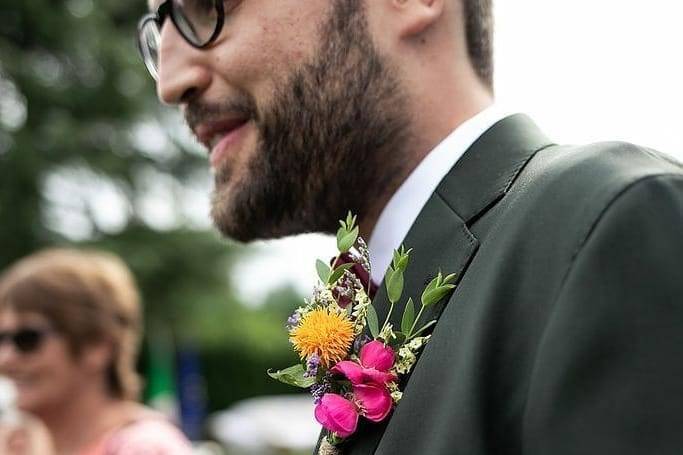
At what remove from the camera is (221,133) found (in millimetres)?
2070

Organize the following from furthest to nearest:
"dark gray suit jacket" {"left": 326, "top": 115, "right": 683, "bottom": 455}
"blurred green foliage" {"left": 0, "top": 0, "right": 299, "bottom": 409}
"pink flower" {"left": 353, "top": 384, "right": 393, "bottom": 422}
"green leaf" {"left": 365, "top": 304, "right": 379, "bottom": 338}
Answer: "blurred green foliage" {"left": 0, "top": 0, "right": 299, "bottom": 409} → "green leaf" {"left": 365, "top": 304, "right": 379, "bottom": 338} → "pink flower" {"left": 353, "top": 384, "right": 393, "bottom": 422} → "dark gray suit jacket" {"left": 326, "top": 115, "right": 683, "bottom": 455}

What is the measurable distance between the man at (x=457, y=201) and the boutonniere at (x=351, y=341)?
37 mm

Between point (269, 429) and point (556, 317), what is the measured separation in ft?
57.5

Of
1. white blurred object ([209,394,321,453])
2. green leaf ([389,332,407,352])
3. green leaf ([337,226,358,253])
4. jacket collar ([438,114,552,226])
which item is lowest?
white blurred object ([209,394,321,453])

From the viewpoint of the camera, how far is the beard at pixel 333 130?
196cm

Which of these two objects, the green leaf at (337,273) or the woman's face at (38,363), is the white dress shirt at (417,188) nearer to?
the green leaf at (337,273)

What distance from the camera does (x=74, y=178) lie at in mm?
15742

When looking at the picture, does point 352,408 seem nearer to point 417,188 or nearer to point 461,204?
point 461,204

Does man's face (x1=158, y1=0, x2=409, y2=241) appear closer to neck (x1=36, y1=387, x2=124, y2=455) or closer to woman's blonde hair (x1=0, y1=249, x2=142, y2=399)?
neck (x1=36, y1=387, x2=124, y2=455)

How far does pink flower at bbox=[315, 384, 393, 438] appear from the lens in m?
1.55

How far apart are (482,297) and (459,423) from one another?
0.20m

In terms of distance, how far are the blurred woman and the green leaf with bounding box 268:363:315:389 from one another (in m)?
2.17

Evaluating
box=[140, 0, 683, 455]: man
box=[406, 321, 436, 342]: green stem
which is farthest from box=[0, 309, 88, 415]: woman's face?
box=[406, 321, 436, 342]: green stem

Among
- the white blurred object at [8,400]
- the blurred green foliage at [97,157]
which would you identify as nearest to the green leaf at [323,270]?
the white blurred object at [8,400]
